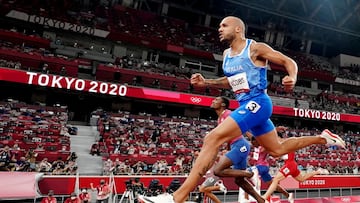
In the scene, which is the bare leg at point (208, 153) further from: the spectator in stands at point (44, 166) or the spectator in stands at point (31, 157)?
the spectator in stands at point (31, 157)

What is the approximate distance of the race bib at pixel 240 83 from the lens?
3457 millimetres

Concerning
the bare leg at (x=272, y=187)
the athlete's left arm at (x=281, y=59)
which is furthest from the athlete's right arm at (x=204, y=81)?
the bare leg at (x=272, y=187)

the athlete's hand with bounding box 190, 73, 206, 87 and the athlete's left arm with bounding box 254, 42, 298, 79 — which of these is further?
the athlete's hand with bounding box 190, 73, 206, 87

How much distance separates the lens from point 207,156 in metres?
3.11

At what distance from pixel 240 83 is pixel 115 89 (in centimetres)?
1787

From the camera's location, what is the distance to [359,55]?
42344 mm

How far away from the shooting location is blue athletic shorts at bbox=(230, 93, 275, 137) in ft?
10.7

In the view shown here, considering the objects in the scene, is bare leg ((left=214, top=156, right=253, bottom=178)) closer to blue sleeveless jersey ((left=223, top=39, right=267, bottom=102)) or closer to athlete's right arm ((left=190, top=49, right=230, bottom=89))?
athlete's right arm ((left=190, top=49, right=230, bottom=89))

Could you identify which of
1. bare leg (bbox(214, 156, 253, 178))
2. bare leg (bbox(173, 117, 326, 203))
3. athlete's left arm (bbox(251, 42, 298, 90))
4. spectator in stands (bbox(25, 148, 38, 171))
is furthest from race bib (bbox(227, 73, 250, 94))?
spectator in stands (bbox(25, 148, 38, 171))

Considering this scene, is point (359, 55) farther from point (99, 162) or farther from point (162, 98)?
point (99, 162)

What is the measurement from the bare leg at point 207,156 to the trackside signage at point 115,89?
1747 cm

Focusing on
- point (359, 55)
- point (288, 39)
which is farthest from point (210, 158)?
point (359, 55)

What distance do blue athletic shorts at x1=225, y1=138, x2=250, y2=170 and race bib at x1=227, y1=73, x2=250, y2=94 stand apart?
1.58m

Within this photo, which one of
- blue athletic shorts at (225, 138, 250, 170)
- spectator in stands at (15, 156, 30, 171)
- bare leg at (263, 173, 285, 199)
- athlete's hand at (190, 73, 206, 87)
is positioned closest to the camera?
athlete's hand at (190, 73, 206, 87)
